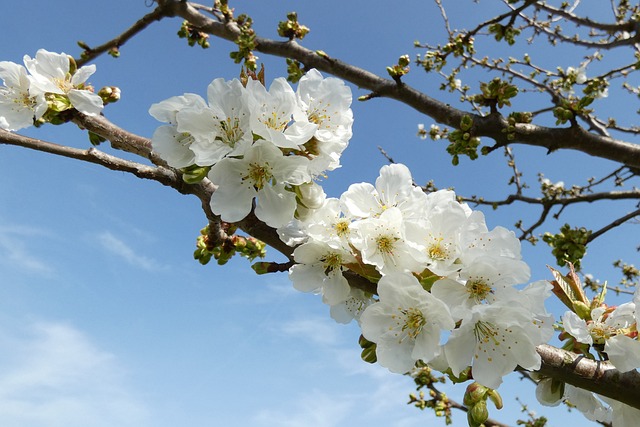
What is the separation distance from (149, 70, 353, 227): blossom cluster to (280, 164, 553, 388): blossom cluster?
0.49 feet

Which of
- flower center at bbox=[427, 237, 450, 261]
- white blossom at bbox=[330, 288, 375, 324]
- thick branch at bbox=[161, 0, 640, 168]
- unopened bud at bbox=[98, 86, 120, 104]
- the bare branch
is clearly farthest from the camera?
the bare branch

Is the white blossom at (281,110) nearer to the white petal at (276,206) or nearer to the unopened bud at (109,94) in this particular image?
the white petal at (276,206)

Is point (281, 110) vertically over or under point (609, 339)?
over

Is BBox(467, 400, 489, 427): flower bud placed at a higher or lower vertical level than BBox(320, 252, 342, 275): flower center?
lower

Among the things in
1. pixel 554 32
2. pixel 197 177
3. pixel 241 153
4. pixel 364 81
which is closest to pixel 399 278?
pixel 241 153

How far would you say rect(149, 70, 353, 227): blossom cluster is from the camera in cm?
126

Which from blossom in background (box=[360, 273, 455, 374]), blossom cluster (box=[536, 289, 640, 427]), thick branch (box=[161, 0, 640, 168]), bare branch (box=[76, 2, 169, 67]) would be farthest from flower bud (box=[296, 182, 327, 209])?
bare branch (box=[76, 2, 169, 67])

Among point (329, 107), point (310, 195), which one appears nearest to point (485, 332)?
point (310, 195)

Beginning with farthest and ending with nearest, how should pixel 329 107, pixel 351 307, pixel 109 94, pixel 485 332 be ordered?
pixel 109 94, pixel 351 307, pixel 329 107, pixel 485 332

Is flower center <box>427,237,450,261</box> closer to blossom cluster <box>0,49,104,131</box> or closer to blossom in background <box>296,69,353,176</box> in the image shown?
blossom in background <box>296,69,353,176</box>

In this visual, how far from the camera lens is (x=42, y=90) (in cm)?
174

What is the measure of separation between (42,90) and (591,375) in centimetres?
217

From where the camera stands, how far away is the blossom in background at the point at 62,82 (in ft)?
5.74

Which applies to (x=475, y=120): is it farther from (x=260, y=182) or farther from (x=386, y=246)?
(x=260, y=182)
